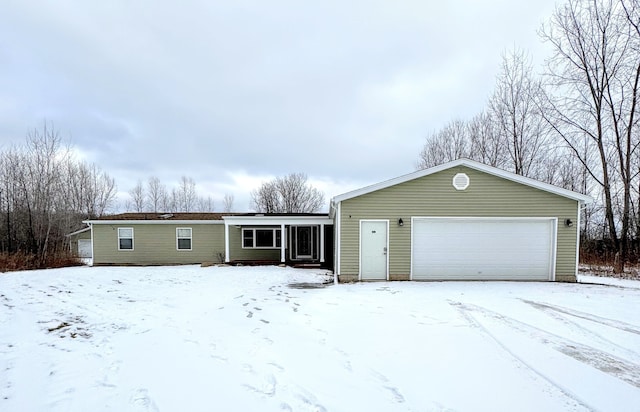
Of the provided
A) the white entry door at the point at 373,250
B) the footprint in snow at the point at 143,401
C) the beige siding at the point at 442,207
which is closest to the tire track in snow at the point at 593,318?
the beige siding at the point at 442,207

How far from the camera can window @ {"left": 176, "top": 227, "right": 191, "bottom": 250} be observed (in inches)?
614

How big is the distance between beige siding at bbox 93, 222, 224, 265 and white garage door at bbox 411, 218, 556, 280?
1040 centimetres

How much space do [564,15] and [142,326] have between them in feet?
70.9

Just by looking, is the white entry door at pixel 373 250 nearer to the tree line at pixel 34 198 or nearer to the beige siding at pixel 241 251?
the beige siding at pixel 241 251

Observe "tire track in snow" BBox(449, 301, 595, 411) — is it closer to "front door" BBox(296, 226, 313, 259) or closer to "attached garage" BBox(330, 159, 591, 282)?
"attached garage" BBox(330, 159, 591, 282)

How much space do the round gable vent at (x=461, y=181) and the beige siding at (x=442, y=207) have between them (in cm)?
11

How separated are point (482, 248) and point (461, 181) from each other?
2358 mm

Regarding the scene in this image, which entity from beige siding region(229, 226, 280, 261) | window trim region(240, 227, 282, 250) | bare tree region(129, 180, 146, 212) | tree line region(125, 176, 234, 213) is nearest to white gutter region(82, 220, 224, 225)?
beige siding region(229, 226, 280, 261)

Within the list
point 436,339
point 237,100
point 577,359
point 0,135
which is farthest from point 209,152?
point 577,359

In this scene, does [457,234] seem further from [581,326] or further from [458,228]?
[581,326]

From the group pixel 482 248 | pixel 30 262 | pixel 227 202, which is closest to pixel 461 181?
pixel 482 248

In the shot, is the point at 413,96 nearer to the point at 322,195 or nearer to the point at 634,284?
the point at 634,284

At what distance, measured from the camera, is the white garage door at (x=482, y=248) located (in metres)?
10.2

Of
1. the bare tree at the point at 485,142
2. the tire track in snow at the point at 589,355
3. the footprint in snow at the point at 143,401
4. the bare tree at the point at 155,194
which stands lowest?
the tire track in snow at the point at 589,355
